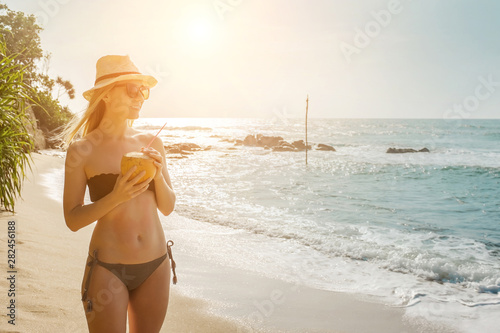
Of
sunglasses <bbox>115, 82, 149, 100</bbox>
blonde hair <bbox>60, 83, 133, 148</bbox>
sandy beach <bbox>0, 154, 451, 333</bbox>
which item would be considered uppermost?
sunglasses <bbox>115, 82, 149, 100</bbox>

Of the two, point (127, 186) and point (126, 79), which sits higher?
point (126, 79)

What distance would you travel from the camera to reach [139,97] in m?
2.24

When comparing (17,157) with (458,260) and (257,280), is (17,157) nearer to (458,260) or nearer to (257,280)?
(257,280)

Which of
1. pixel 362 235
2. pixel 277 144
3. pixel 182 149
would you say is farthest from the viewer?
pixel 277 144

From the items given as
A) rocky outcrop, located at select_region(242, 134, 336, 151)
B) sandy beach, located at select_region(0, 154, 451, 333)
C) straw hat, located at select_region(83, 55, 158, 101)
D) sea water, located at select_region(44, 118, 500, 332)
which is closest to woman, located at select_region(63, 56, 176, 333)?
straw hat, located at select_region(83, 55, 158, 101)

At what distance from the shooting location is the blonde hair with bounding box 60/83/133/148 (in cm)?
218

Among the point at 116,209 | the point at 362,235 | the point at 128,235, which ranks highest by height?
the point at 116,209

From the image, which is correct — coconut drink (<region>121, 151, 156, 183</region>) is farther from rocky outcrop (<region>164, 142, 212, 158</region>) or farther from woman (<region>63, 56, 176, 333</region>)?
rocky outcrop (<region>164, 142, 212, 158</region>)

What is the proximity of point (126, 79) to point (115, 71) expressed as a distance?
89 mm

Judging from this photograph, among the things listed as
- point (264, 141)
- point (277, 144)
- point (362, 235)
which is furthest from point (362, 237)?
point (264, 141)

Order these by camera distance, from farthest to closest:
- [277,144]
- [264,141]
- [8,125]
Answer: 1. [264,141]
2. [277,144]
3. [8,125]

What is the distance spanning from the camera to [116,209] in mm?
2100

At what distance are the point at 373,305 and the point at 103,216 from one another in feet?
14.7

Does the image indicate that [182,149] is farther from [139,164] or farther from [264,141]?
[139,164]
